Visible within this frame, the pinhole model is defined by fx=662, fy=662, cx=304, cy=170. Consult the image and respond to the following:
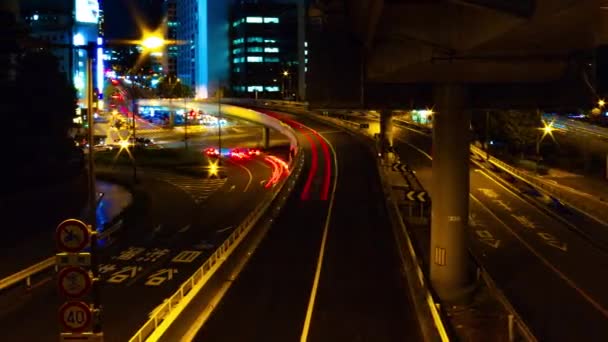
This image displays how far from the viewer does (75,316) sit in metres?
9.08

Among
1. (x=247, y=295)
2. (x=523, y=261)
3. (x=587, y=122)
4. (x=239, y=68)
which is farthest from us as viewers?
(x=239, y=68)

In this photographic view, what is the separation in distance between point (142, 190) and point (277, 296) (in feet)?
118

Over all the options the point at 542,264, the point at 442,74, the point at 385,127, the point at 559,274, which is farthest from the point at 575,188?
the point at 442,74

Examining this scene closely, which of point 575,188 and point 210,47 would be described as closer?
point 575,188

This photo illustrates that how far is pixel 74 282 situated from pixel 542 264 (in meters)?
20.2

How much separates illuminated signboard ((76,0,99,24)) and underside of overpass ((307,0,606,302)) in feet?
458

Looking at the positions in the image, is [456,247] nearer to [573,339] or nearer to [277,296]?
[573,339]

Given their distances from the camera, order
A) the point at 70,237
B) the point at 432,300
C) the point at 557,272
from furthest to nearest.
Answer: the point at 557,272 < the point at 432,300 < the point at 70,237

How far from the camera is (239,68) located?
562 feet

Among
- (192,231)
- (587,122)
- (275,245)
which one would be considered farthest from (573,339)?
(587,122)

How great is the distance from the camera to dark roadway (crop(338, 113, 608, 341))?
18.6 meters

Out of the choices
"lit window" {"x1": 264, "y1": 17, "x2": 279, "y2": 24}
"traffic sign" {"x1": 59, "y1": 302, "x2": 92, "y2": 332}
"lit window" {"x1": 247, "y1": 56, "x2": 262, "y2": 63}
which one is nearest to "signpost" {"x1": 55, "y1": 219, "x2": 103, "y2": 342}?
"traffic sign" {"x1": 59, "y1": 302, "x2": 92, "y2": 332}

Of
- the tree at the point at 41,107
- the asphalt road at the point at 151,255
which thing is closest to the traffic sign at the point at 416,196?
the asphalt road at the point at 151,255

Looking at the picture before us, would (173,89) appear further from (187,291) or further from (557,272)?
(187,291)
